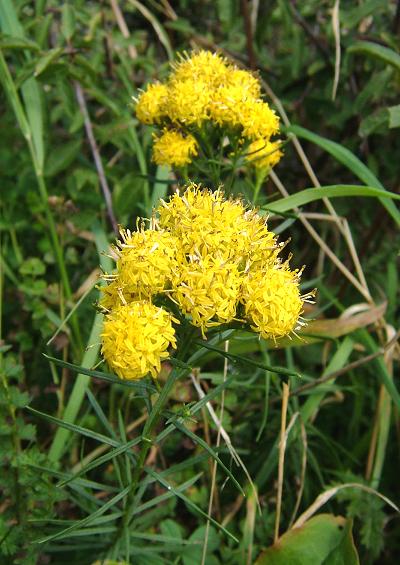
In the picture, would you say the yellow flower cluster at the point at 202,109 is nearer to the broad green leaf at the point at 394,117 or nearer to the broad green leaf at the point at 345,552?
the broad green leaf at the point at 394,117

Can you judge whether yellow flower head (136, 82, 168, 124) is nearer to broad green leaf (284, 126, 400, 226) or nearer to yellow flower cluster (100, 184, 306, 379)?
broad green leaf (284, 126, 400, 226)

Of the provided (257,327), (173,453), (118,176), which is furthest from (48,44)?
(257,327)

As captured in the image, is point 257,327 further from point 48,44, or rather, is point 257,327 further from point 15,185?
point 48,44

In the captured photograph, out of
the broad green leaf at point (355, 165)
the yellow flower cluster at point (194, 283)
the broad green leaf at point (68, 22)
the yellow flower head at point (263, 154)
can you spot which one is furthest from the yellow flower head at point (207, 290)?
the broad green leaf at point (68, 22)

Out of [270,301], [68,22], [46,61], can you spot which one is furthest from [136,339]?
[68,22]

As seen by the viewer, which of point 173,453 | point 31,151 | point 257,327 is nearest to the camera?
point 257,327

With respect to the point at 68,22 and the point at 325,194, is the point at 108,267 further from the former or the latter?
the point at 68,22
